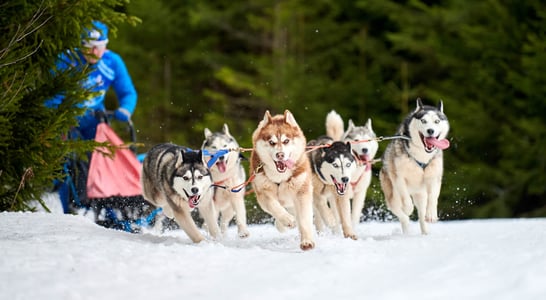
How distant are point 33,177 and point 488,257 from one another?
3.77m

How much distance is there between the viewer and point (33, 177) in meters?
7.61

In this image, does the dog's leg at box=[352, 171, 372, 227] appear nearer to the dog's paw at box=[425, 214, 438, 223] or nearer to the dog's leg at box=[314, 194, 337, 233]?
the dog's leg at box=[314, 194, 337, 233]

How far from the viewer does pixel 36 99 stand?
777cm

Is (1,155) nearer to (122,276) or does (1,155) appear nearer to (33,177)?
(33,177)

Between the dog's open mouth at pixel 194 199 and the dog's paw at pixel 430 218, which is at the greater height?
the dog's open mouth at pixel 194 199

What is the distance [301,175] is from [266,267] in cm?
120

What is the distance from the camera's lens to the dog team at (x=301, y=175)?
662 cm

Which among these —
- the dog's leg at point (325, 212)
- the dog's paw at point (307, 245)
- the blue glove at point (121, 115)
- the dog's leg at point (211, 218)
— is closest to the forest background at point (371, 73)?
the blue glove at point (121, 115)

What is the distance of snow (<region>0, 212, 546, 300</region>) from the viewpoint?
490 cm

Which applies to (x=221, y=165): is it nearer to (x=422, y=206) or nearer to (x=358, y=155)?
(x=358, y=155)

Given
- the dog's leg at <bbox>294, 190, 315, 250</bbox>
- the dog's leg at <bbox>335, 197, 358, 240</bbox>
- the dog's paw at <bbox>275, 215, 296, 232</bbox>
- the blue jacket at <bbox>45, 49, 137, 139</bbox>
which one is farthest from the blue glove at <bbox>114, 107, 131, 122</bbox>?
the dog's leg at <bbox>294, 190, 315, 250</bbox>

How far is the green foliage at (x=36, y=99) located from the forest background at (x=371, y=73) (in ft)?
15.0

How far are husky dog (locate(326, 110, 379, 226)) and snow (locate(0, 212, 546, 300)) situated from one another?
85cm

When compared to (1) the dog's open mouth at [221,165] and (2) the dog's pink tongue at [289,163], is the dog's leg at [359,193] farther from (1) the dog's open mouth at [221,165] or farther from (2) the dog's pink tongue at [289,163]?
(2) the dog's pink tongue at [289,163]
